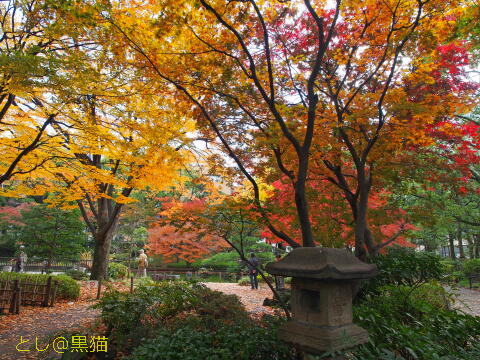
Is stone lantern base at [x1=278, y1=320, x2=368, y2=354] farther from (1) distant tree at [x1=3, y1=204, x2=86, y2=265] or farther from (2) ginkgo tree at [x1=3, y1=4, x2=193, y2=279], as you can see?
(1) distant tree at [x1=3, y1=204, x2=86, y2=265]

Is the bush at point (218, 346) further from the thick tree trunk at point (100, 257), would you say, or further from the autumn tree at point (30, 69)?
the thick tree trunk at point (100, 257)

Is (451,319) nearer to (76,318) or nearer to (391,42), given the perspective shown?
(391,42)

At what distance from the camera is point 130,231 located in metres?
24.1

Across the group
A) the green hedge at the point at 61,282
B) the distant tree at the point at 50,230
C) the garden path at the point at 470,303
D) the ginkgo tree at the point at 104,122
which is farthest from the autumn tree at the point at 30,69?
the garden path at the point at 470,303

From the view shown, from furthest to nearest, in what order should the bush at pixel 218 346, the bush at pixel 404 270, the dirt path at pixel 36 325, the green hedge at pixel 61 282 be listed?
the green hedge at pixel 61 282
the bush at pixel 404 270
the dirt path at pixel 36 325
the bush at pixel 218 346

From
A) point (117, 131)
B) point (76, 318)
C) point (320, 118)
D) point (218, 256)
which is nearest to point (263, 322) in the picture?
point (320, 118)

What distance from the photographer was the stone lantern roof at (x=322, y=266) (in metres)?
3.43

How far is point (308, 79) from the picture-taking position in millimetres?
6297

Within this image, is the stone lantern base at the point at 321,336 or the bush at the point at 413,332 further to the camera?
the stone lantern base at the point at 321,336

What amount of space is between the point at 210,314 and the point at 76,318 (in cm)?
508

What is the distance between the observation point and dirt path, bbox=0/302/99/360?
19.5 feet

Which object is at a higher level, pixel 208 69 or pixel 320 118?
pixel 208 69

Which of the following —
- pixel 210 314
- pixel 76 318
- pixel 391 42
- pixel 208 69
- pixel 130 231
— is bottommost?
A: pixel 76 318

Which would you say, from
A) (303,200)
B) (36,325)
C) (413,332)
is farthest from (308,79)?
(36,325)
